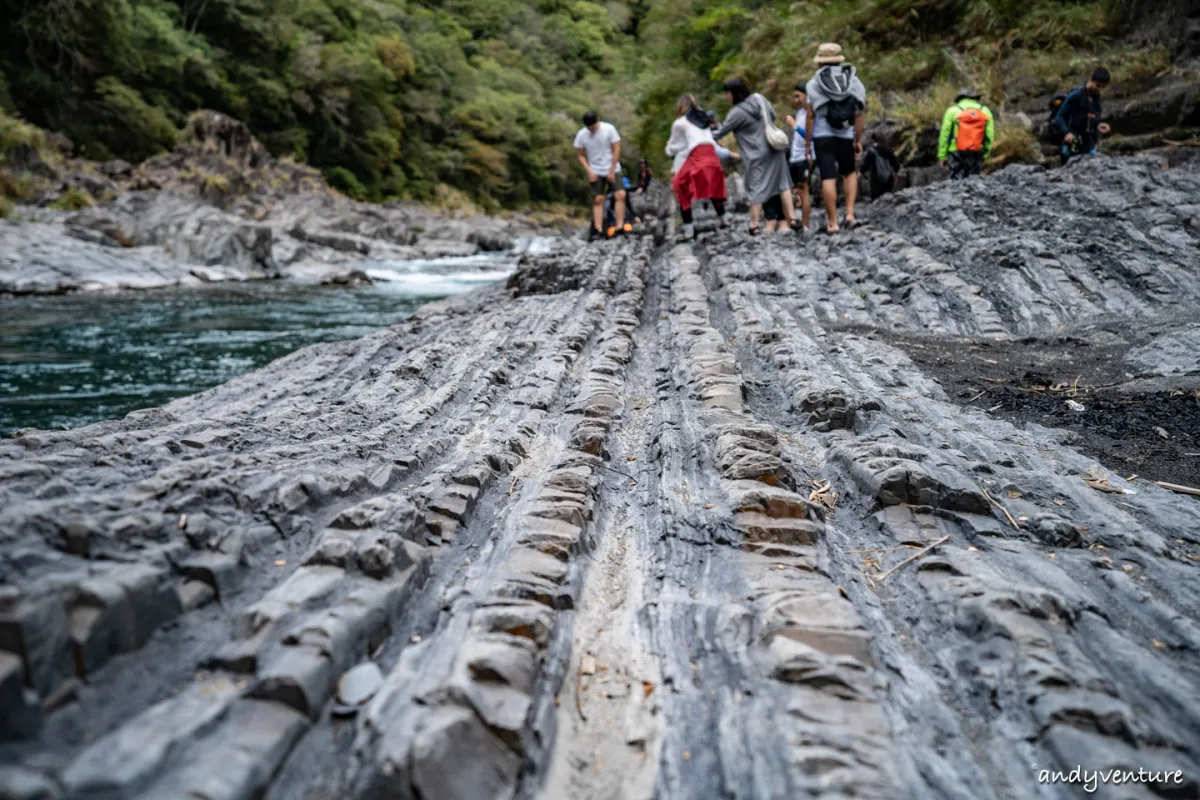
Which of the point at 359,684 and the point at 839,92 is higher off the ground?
the point at 839,92

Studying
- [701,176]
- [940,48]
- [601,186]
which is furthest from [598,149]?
[940,48]

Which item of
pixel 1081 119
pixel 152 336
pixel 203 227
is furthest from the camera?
pixel 203 227

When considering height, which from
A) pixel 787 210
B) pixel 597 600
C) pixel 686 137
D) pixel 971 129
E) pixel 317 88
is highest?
pixel 317 88

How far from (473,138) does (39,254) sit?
25.8 meters

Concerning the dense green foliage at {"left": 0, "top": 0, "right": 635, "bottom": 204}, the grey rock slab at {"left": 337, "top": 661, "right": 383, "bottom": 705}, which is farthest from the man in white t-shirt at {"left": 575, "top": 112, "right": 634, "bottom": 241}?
the dense green foliage at {"left": 0, "top": 0, "right": 635, "bottom": 204}

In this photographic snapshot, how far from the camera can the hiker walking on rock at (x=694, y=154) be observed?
7.30 meters

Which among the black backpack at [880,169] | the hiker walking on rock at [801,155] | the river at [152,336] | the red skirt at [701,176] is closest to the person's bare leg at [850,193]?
the hiker walking on rock at [801,155]

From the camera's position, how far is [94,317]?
987cm

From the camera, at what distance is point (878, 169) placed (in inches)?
372

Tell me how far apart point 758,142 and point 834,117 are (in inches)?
33.7

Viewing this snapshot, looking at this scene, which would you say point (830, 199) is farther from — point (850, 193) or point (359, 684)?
point (359, 684)

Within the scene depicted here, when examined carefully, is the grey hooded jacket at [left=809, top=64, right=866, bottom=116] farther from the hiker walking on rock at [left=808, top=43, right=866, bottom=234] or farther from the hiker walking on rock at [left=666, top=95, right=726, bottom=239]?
the hiker walking on rock at [left=666, top=95, right=726, bottom=239]

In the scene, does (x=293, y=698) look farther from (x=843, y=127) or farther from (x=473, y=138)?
(x=473, y=138)

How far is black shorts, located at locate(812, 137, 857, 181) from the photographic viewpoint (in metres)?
6.82
